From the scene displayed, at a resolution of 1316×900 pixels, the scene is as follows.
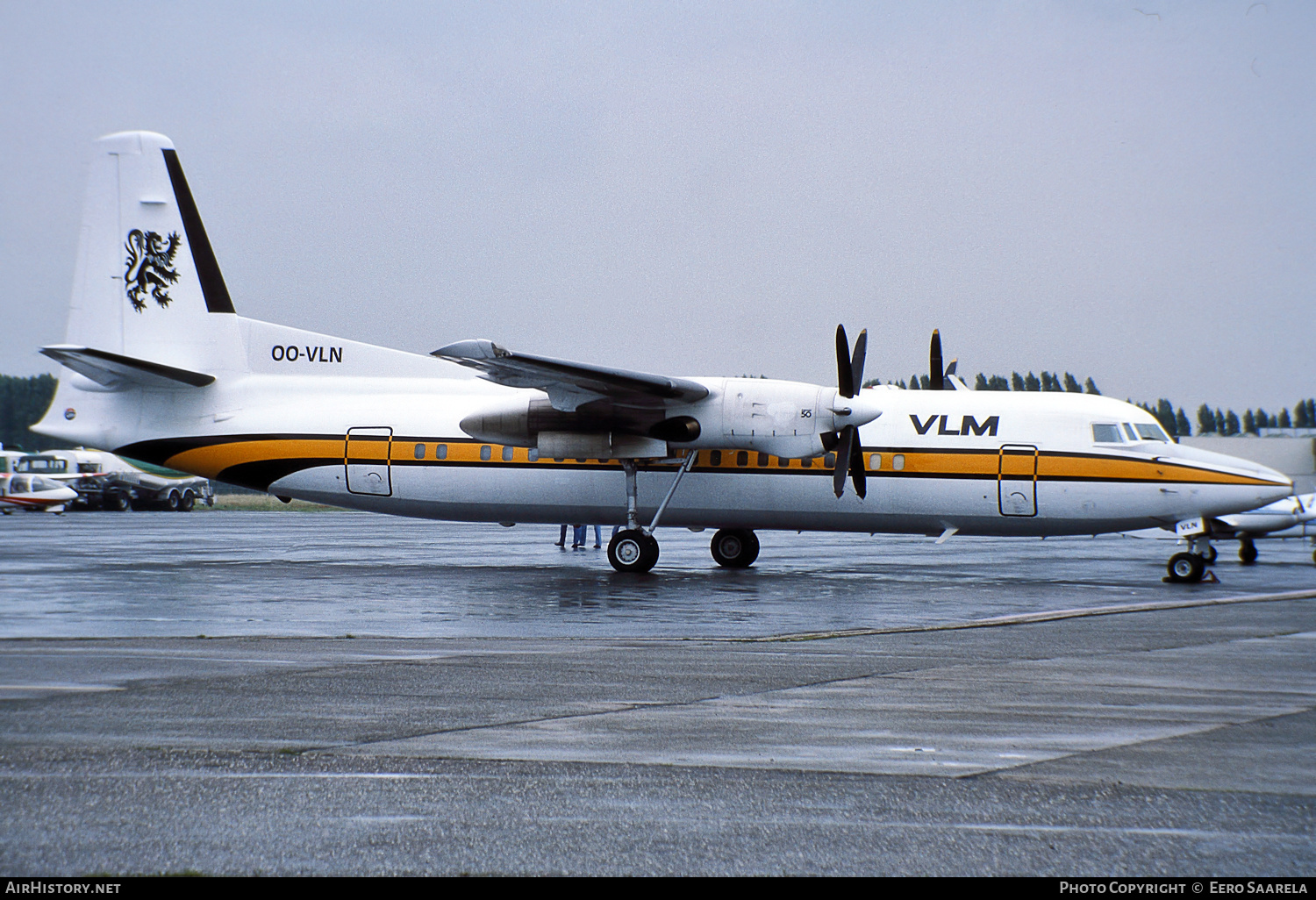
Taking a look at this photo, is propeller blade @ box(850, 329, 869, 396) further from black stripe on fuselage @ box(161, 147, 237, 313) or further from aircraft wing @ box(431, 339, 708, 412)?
black stripe on fuselage @ box(161, 147, 237, 313)

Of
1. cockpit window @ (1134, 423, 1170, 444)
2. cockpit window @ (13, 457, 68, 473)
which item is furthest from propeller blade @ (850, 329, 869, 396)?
cockpit window @ (13, 457, 68, 473)

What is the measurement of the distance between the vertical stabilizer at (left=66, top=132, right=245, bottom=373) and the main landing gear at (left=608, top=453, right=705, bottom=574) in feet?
31.1

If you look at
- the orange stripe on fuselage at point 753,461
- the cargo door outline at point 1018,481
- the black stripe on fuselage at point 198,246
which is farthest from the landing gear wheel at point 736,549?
the black stripe on fuselage at point 198,246

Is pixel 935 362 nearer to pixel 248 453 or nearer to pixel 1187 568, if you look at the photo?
pixel 1187 568

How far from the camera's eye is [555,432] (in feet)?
68.7

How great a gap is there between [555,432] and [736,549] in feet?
14.7

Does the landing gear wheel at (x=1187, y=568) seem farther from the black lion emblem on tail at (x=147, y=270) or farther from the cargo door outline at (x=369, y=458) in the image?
the black lion emblem on tail at (x=147, y=270)

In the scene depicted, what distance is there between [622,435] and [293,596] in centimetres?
702

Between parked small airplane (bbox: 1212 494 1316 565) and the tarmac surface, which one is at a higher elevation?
parked small airplane (bbox: 1212 494 1316 565)

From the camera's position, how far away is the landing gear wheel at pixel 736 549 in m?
22.7

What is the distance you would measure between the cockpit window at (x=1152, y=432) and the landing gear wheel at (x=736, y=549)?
736 cm

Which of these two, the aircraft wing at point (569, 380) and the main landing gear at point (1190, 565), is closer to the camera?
the aircraft wing at point (569, 380)

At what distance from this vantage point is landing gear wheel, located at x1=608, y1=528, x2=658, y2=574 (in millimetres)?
20406

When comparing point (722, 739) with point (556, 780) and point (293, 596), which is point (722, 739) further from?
point (293, 596)
